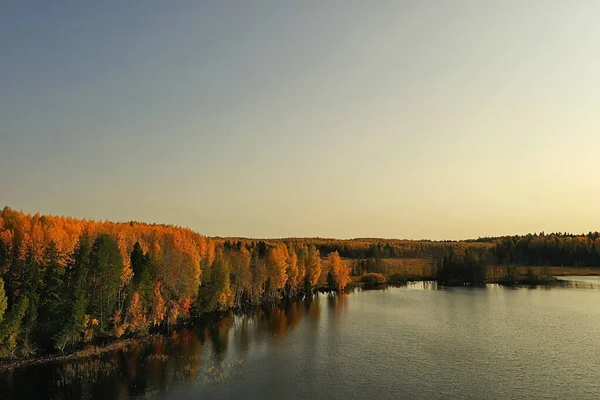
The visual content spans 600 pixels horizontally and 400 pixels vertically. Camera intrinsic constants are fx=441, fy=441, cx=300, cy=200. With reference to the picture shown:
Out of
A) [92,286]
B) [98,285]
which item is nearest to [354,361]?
[98,285]

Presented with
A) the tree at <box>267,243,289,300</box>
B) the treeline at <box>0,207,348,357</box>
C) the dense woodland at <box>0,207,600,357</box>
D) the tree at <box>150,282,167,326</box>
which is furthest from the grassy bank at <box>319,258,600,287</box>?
the tree at <box>150,282,167,326</box>

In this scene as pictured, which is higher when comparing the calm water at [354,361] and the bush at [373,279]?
the bush at [373,279]

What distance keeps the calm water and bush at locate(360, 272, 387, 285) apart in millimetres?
66156

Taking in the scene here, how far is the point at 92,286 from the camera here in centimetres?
6269

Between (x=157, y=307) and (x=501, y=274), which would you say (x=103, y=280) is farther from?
(x=501, y=274)

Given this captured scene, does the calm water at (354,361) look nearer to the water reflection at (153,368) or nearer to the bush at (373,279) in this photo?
the water reflection at (153,368)

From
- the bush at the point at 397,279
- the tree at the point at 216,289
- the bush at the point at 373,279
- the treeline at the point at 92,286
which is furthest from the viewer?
the bush at the point at 397,279

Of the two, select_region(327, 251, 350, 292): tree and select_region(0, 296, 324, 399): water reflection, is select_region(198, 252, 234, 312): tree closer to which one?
select_region(0, 296, 324, 399): water reflection

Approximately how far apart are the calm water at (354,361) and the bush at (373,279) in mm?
66156

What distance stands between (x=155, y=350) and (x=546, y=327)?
198ft

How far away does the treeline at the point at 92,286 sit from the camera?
187ft

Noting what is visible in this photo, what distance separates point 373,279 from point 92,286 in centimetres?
10794

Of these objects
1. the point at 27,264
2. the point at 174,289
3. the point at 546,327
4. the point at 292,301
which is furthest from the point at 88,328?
the point at 546,327

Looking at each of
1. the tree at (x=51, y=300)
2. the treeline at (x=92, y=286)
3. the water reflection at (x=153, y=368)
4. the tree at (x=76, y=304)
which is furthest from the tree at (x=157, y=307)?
the tree at (x=51, y=300)
